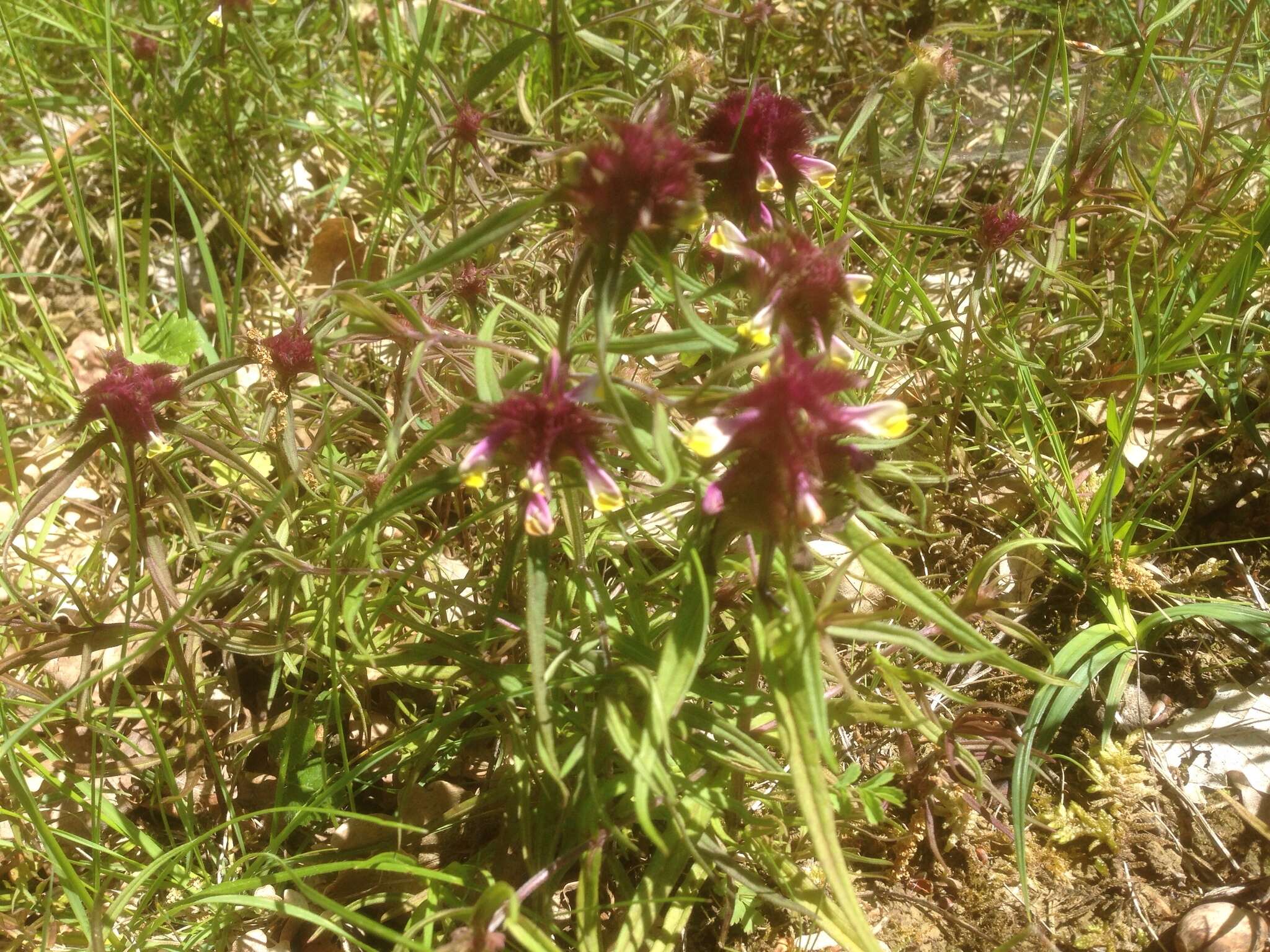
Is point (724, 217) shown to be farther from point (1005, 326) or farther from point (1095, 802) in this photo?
point (1095, 802)

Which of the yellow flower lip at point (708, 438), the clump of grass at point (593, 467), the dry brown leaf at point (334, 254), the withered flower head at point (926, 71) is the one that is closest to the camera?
the yellow flower lip at point (708, 438)

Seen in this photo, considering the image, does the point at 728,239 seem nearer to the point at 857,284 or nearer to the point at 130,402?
the point at 857,284

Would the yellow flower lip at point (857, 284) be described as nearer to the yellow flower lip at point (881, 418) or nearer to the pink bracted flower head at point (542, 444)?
the yellow flower lip at point (881, 418)

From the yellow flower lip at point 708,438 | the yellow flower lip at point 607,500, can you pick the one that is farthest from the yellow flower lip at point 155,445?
the yellow flower lip at point 708,438

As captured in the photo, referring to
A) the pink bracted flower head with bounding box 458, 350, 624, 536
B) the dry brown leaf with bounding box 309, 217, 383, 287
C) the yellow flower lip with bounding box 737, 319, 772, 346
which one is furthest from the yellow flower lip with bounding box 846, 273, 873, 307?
the dry brown leaf with bounding box 309, 217, 383, 287

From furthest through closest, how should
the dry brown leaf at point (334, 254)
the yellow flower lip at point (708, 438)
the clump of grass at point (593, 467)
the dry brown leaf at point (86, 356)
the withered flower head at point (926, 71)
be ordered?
the dry brown leaf at point (334, 254) → the dry brown leaf at point (86, 356) → the withered flower head at point (926, 71) → the clump of grass at point (593, 467) → the yellow flower lip at point (708, 438)

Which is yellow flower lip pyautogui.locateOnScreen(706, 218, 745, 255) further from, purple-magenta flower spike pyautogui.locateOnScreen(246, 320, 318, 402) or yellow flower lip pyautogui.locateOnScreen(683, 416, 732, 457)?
purple-magenta flower spike pyautogui.locateOnScreen(246, 320, 318, 402)
